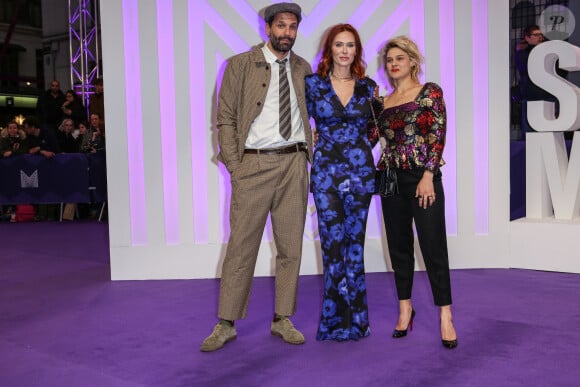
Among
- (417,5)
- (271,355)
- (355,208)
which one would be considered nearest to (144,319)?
(271,355)

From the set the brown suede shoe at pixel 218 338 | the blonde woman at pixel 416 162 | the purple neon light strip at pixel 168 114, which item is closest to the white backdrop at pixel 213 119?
the purple neon light strip at pixel 168 114

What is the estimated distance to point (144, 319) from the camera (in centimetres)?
416

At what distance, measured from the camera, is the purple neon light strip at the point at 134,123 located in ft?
17.9

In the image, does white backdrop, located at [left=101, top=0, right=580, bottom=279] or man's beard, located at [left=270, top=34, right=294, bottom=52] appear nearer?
man's beard, located at [left=270, top=34, right=294, bottom=52]

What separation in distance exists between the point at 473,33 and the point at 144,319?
3.57m

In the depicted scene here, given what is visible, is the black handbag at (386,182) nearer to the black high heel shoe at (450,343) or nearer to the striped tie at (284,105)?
the striped tie at (284,105)

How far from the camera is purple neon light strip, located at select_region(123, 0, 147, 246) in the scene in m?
5.45

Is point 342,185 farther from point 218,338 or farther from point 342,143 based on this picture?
point 218,338

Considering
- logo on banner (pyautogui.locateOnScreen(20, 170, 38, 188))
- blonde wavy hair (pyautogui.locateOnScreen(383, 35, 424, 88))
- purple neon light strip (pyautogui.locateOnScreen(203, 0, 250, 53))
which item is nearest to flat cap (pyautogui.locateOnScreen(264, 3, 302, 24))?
blonde wavy hair (pyautogui.locateOnScreen(383, 35, 424, 88))

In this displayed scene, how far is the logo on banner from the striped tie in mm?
7606

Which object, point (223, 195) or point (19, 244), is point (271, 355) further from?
point (19, 244)

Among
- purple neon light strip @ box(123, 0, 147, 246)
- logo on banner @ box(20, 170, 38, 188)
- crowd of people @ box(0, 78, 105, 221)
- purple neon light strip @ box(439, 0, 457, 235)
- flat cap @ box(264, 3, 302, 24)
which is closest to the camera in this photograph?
flat cap @ box(264, 3, 302, 24)

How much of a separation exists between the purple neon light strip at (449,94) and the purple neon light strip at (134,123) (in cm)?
255

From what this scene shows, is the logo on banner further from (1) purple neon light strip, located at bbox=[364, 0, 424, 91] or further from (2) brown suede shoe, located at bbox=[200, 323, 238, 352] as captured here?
(2) brown suede shoe, located at bbox=[200, 323, 238, 352]
